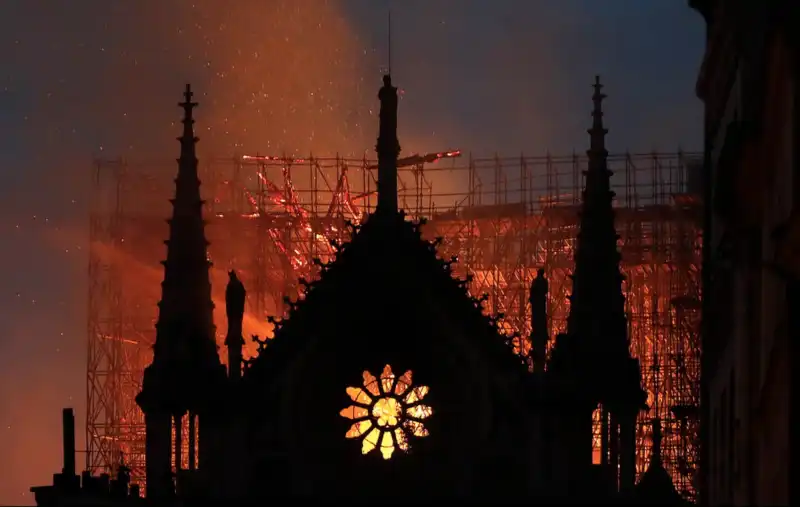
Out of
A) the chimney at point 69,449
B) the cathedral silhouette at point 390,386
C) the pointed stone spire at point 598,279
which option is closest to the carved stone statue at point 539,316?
the cathedral silhouette at point 390,386

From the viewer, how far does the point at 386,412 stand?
49.8 metres

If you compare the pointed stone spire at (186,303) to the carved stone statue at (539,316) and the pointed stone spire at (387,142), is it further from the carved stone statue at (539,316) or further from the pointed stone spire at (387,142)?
the carved stone statue at (539,316)

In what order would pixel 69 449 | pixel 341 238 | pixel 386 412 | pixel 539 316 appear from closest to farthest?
pixel 539 316
pixel 386 412
pixel 69 449
pixel 341 238

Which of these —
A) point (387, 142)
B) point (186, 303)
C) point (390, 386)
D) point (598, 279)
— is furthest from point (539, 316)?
point (186, 303)

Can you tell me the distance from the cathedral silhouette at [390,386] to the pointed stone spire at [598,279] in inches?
1.4

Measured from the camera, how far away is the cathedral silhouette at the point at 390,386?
4788 centimetres

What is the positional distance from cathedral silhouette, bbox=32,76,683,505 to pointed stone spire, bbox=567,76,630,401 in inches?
1.4

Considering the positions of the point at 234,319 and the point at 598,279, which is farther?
the point at 598,279

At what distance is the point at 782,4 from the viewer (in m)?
27.8

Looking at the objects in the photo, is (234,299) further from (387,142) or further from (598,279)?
(598,279)

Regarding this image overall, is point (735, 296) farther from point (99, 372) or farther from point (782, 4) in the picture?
point (99, 372)

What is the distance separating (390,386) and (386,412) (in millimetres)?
543

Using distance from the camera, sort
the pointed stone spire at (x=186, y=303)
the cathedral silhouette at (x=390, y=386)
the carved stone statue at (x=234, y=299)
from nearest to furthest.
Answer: the carved stone statue at (x=234, y=299)
the cathedral silhouette at (x=390, y=386)
the pointed stone spire at (x=186, y=303)

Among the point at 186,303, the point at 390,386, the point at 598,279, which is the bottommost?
the point at 390,386
